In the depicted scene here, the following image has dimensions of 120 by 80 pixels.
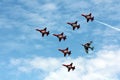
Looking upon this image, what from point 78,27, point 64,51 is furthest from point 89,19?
point 64,51

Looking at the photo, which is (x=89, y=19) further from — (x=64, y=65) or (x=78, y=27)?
(x=64, y=65)

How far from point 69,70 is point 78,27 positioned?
22960 mm

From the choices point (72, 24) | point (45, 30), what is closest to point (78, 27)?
point (72, 24)

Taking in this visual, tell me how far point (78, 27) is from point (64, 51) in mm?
14590

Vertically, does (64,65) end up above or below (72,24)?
below

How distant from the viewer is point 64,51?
641 ft

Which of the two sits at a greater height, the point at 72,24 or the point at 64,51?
the point at 72,24

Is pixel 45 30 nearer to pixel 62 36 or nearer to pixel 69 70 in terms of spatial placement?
pixel 62 36

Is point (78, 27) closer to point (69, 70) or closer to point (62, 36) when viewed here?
point (62, 36)

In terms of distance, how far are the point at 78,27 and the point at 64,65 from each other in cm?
2107

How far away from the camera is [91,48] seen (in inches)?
7800

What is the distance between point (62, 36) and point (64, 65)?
15.3 meters

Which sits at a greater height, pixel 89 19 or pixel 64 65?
pixel 89 19

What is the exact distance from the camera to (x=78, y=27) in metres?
→ 198
